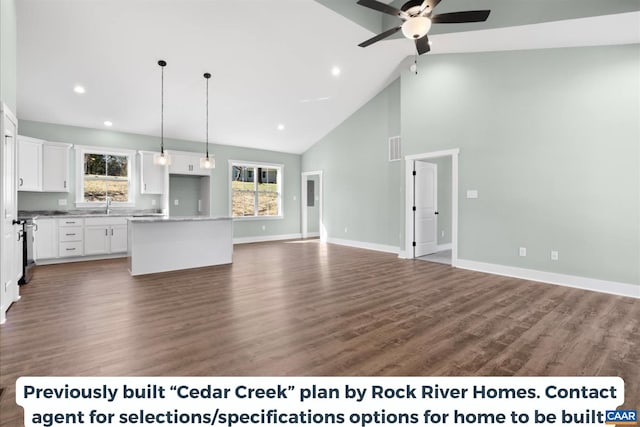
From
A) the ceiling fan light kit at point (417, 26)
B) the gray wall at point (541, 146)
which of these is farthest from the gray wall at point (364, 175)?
the ceiling fan light kit at point (417, 26)

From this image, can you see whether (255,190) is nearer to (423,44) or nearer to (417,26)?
(423,44)

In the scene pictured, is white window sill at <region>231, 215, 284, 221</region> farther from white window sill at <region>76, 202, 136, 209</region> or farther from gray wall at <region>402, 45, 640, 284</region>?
gray wall at <region>402, 45, 640, 284</region>

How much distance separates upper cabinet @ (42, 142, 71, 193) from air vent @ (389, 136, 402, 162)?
6868mm

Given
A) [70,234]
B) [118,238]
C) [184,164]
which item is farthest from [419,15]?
[70,234]

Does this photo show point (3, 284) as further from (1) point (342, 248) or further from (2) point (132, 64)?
(1) point (342, 248)

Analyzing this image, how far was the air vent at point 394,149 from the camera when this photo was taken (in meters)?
6.98

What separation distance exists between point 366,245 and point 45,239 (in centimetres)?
671

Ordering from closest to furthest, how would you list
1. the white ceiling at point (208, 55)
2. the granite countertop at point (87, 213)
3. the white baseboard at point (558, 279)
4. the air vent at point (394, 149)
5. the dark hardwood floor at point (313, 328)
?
1. the dark hardwood floor at point (313, 328)
2. the white baseboard at point (558, 279)
3. the white ceiling at point (208, 55)
4. the granite countertop at point (87, 213)
5. the air vent at point (394, 149)

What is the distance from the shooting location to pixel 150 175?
23.3ft

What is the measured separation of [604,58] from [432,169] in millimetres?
3234

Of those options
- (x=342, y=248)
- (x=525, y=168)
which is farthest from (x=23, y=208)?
(x=525, y=168)

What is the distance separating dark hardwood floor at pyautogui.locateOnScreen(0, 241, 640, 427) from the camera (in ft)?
6.95
